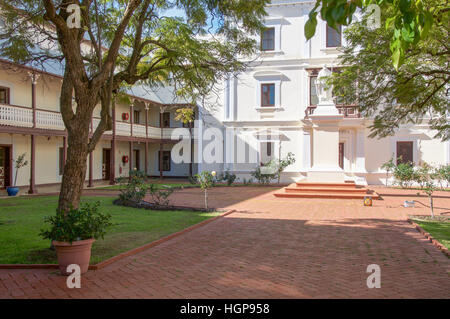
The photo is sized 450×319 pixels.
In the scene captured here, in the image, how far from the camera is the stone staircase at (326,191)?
14617 millimetres

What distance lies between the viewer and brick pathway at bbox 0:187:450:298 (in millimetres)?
4297

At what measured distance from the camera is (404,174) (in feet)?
65.7

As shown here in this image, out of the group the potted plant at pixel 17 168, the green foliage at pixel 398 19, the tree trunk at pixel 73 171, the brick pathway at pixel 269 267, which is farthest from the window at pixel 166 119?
the green foliage at pixel 398 19

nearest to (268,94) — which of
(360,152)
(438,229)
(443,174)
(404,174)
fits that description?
(360,152)

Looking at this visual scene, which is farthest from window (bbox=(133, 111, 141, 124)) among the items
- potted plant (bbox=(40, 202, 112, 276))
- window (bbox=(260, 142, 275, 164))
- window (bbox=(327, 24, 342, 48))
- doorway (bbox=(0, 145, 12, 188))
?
potted plant (bbox=(40, 202, 112, 276))

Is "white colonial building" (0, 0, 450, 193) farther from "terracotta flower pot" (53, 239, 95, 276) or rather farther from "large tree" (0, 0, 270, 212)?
"terracotta flower pot" (53, 239, 95, 276)

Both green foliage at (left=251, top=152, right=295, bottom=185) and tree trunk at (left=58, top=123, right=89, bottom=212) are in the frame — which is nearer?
tree trunk at (left=58, top=123, right=89, bottom=212)

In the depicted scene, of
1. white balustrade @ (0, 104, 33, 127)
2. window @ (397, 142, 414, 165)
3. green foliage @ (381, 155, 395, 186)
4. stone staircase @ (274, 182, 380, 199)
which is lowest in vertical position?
stone staircase @ (274, 182, 380, 199)

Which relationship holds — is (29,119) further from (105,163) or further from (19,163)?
(105,163)

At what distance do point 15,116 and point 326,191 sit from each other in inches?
546

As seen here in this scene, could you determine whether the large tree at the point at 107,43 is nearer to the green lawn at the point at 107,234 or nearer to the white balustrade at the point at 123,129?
the green lawn at the point at 107,234

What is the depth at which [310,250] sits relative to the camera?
6.35 m

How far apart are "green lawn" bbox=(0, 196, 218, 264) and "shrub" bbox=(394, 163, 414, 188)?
14.0 m
